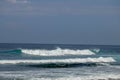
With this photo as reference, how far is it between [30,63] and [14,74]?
11.4 meters

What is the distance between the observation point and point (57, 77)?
91.4 feet

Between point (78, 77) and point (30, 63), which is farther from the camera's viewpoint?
point (30, 63)

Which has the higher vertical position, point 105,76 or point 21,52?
point 21,52

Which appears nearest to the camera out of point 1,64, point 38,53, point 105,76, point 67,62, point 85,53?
point 105,76

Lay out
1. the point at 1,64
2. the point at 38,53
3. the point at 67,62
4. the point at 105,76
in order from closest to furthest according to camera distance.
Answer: the point at 105,76
the point at 1,64
the point at 67,62
the point at 38,53

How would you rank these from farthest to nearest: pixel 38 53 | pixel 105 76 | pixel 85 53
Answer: pixel 85 53, pixel 38 53, pixel 105 76

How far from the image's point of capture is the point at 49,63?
40.6 metres

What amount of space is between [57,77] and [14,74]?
128 inches

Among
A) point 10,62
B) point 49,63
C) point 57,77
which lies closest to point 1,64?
point 10,62

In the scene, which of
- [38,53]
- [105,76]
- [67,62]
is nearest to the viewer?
[105,76]

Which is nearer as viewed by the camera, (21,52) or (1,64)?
(1,64)

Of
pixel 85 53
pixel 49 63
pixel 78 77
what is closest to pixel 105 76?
pixel 78 77

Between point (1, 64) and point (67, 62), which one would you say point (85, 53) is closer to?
point (67, 62)

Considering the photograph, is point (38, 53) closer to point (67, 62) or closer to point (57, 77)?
point (67, 62)
